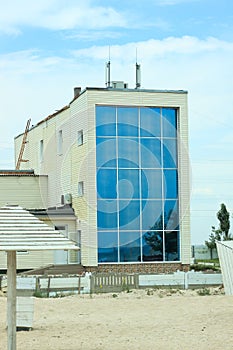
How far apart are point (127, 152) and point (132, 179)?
130 centimetres

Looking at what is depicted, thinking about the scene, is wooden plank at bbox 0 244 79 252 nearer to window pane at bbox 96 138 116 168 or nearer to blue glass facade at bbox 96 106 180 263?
blue glass facade at bbox 96 106 180 263

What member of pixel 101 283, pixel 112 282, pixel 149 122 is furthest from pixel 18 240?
pixel 149 122

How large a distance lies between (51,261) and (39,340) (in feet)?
82.9

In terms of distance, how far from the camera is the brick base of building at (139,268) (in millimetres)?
37938


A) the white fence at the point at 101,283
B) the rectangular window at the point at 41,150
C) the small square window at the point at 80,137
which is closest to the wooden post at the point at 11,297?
the white fence at the point at 101,283

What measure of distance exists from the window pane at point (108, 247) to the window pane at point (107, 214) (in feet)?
1.22

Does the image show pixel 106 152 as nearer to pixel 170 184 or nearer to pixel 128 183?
pixel 128 183

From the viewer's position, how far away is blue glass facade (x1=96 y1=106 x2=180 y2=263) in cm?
3803

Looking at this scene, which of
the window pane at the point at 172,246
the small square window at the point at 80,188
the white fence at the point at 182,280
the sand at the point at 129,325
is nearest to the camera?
the sand at the point at 129,325

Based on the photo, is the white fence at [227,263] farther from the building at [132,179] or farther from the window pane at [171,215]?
the window pane at [171,215]

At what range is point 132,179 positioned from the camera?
126 feet

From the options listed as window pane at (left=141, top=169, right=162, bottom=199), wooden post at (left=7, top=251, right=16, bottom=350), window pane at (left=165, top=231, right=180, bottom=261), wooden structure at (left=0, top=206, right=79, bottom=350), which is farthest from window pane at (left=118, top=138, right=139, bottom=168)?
wooden post at (left=7, top=251, right=16, bottom=350)

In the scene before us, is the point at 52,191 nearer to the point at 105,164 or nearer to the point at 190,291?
the point at 105,164

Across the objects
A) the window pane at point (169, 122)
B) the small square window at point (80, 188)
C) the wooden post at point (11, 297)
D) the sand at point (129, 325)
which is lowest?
the sand at point (129, 325)
